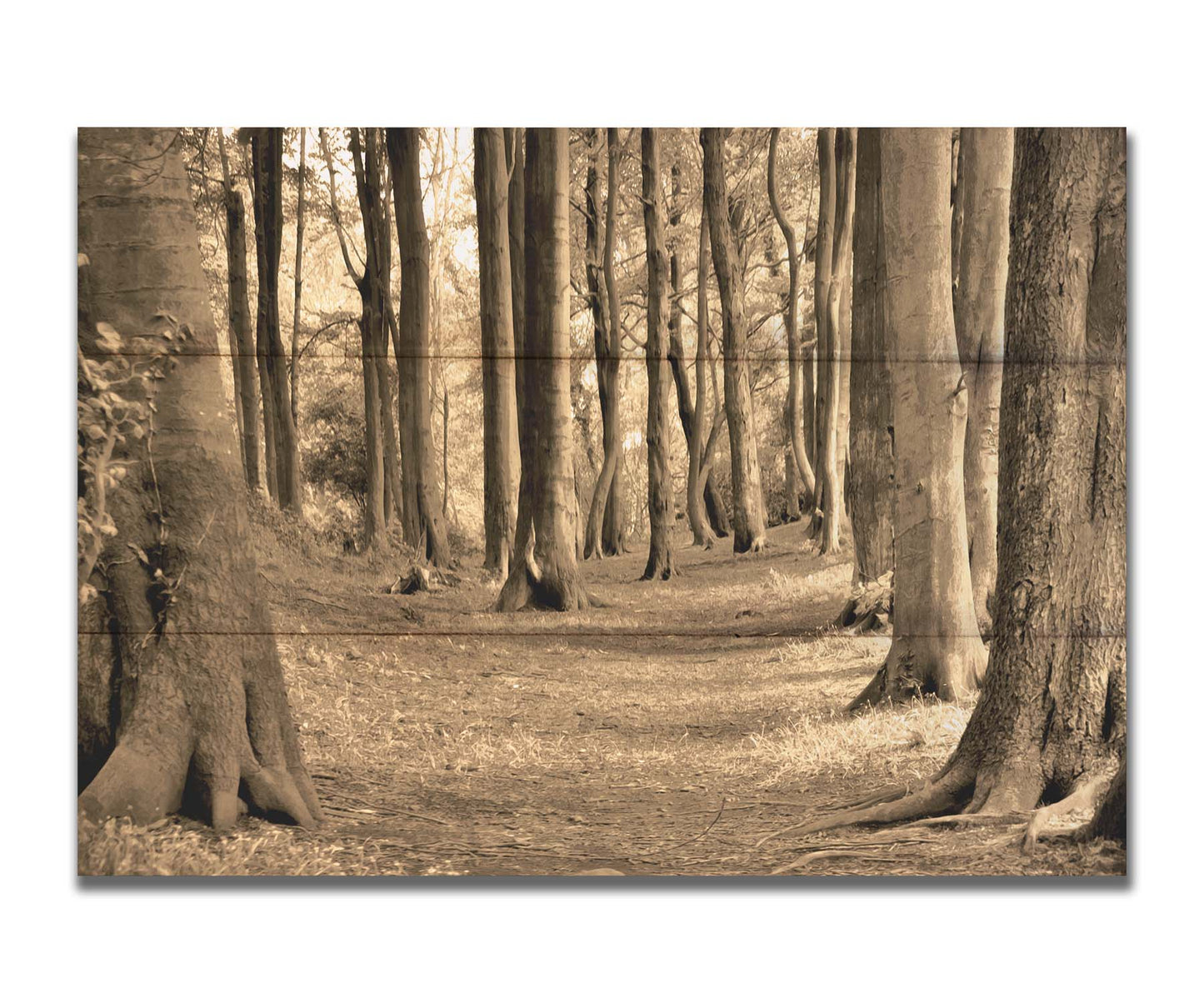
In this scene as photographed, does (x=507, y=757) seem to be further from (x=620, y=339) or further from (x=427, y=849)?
(x=620, y=339)

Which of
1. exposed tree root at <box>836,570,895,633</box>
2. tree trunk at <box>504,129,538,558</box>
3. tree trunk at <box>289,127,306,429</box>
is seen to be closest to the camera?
tree trunk at <box>289,127,306,429</box>

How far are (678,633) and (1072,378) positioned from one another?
202cm

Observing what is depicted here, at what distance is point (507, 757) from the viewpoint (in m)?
4.93

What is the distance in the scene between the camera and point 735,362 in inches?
192

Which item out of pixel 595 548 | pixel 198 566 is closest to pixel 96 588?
pixel 198 566

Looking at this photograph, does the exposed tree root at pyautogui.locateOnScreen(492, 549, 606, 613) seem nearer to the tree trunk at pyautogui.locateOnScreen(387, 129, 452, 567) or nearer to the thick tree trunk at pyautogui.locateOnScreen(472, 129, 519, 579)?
the thick tree trunk at pyautogui.locateOnScreen(472, 129, 519, 579)

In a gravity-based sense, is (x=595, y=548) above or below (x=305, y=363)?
below

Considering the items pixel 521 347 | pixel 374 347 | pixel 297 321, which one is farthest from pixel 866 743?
pixel 297 321

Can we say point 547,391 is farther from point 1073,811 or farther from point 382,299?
point 1073,811

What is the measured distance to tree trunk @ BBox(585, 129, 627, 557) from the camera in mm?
4891

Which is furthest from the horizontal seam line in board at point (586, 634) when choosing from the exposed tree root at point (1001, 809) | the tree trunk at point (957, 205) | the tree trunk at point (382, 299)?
the tree trunk at point (957, 205)

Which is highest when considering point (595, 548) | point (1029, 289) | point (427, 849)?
point (1029, 289)

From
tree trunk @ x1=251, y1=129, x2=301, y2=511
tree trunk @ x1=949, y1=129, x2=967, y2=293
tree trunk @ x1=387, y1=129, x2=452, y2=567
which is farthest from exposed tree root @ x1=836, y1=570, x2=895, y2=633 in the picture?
tree trunk @ x1=251, y1=129, x2=301, y2=511

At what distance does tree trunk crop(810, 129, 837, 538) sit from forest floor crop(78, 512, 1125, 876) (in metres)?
0.45
